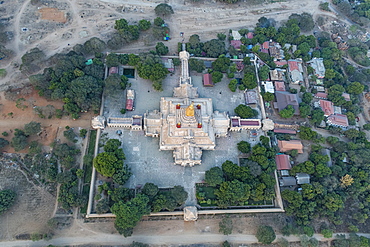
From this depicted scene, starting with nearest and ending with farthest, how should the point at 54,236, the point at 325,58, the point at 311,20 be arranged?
1. the point at 54,236
2. the point at 325,58
3. the point at 311,20

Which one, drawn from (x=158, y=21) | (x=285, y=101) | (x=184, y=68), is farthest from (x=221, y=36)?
(x=285, y=101)

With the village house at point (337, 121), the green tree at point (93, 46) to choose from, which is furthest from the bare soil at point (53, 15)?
the village house at point (337, 121)

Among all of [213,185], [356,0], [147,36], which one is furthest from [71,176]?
[356,0]

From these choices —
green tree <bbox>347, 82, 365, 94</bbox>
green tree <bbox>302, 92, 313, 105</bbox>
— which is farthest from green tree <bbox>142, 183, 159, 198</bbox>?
green tree <bbox>347, 82, 365, 94</bbox>

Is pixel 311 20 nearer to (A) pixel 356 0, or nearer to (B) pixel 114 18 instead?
(A) pixel 356 0

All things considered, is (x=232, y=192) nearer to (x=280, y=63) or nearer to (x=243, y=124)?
(x=243, y=124)

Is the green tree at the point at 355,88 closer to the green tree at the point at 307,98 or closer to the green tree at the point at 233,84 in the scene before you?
the green tree at the point at 307,98
